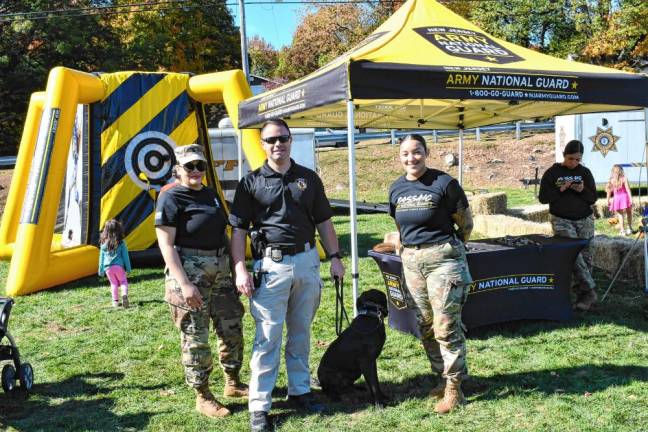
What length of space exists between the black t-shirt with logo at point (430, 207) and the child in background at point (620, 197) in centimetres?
789

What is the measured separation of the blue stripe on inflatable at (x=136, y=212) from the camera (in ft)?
31.0

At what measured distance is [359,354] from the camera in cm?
423

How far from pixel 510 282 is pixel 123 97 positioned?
6307 mm

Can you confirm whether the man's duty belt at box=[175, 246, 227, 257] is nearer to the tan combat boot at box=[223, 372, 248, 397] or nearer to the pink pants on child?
the tan combat boot at box=[223, 372, 248, 397]

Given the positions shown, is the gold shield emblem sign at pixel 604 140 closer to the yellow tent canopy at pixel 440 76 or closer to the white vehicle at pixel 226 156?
the white vehicle at pixel 226 156

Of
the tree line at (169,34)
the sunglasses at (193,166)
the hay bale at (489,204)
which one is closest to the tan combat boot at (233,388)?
the sunglasses at (193,166)

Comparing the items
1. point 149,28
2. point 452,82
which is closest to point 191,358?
point 452,82

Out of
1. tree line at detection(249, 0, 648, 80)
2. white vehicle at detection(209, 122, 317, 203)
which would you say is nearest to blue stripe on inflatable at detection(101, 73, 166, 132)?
white vehicle at detection(209, 122, 317, 203)

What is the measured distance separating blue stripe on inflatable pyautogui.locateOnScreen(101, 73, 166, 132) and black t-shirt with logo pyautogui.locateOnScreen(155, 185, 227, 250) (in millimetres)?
5961

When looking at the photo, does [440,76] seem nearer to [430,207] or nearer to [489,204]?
[430,207]

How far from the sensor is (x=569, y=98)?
18.1ft

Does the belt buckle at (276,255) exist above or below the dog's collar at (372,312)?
above

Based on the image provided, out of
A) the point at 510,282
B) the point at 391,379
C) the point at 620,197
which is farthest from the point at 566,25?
the point at 391,379

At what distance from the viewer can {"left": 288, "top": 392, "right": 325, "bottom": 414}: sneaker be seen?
164 inches
